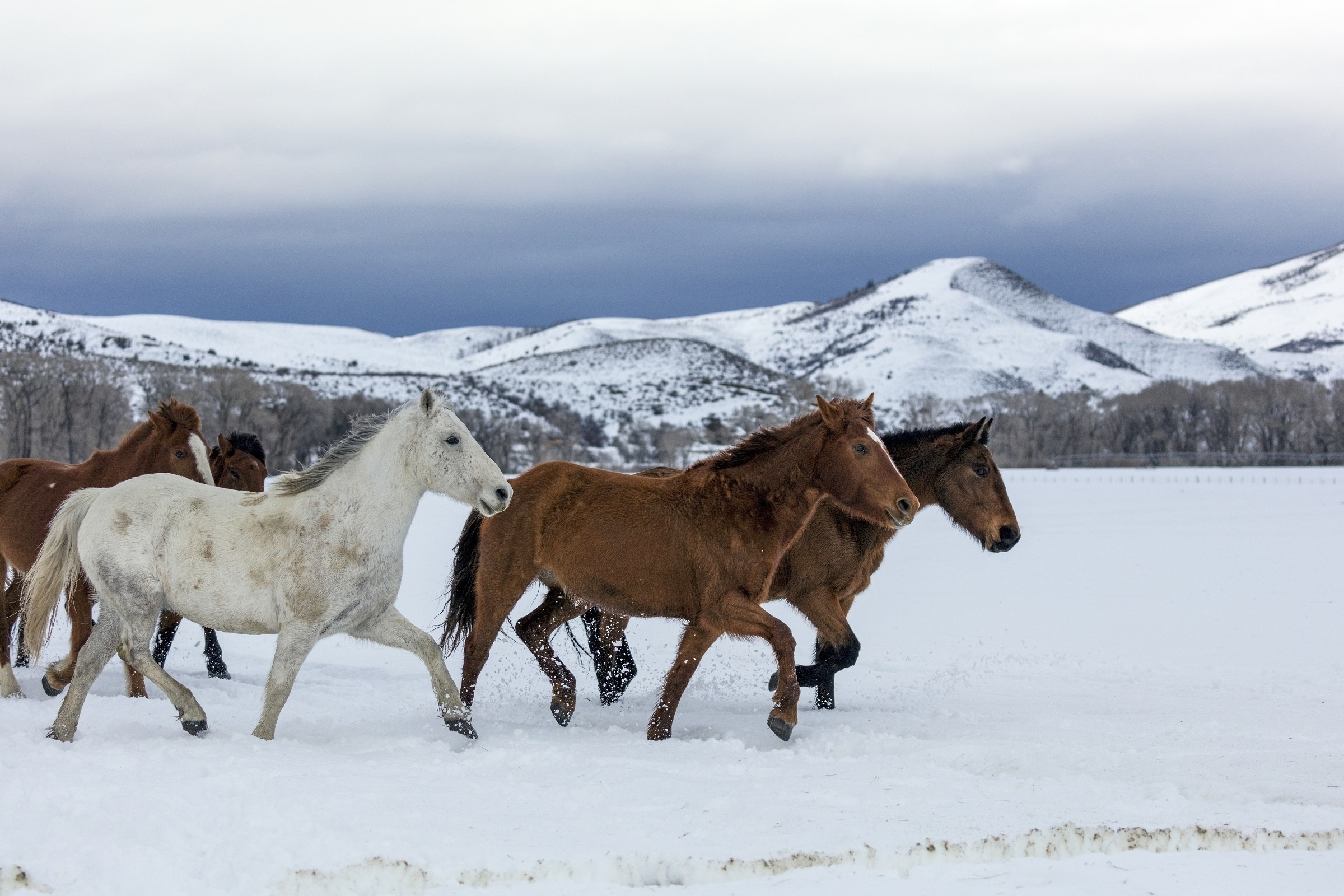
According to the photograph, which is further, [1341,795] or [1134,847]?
[1341,795]

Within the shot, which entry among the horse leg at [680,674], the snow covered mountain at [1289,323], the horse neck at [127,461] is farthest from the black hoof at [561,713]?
the snow covered mountain at [1289,323]

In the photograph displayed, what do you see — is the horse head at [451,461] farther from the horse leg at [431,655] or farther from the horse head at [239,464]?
the horse head at [239,464]

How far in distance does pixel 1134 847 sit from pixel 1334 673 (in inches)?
227

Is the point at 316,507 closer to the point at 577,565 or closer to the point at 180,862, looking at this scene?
the point at 577,565

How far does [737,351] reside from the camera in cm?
14475

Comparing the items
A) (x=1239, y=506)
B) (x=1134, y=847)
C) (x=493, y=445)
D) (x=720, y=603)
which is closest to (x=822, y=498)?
(x=720, y=603)

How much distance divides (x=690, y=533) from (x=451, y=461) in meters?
1.52

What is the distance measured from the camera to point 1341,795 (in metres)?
4.91

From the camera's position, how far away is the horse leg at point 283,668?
534 centimetres

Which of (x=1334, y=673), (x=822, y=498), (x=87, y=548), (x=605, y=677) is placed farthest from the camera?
(x=1334, y=673)

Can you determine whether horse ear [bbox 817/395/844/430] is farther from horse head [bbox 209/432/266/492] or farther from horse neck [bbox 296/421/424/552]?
horse head [bbox 209/432/266/492]

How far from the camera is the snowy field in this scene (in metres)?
3.68

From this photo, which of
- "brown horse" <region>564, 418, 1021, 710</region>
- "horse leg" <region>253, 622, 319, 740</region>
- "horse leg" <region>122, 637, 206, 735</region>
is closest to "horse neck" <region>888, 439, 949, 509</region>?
"brown horse" <region>564, 418, 1021, 710</region>

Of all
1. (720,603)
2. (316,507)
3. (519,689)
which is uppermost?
(316,507)
